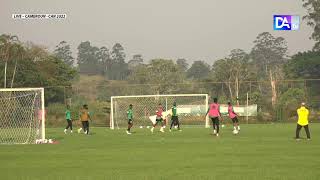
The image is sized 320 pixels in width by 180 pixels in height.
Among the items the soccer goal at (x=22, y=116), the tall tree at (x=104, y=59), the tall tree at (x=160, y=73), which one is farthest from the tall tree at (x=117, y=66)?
the soccer goal at (x=22, y=116)

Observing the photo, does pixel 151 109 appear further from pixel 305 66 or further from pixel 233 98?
pixel 305 66

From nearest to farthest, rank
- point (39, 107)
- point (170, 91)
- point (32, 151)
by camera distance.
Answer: point (32, 151)
point (39, 107)
point (170, 91)

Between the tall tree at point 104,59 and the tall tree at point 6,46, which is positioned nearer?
the tall tree at point 6,46

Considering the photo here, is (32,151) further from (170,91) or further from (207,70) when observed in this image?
(207,70)

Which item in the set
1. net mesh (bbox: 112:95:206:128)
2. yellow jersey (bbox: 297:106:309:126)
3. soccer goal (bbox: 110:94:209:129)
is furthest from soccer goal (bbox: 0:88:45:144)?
yellow jersey (bbox: 297:106:309:126)

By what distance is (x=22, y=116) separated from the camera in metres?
39.5

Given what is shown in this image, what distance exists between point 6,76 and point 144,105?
23.5 m

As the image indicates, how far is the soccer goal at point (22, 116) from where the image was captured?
30.6 metres

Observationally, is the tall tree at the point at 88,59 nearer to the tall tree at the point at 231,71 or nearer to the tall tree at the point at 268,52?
the tall tree at the point at 268,52

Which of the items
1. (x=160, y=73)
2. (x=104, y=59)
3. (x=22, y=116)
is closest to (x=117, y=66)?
(x=104, y=59)

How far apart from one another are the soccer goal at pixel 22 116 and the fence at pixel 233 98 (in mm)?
16038

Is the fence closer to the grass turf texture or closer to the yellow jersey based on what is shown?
the yellow jersey

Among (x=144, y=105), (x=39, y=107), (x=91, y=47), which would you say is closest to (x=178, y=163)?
(x=39, y=107)

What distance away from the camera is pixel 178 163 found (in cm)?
1744
